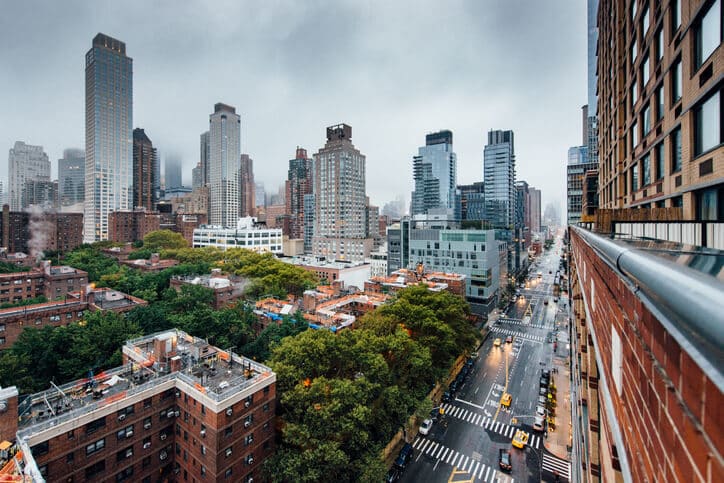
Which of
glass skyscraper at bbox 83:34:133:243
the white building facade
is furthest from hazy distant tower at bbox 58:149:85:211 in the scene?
the white building facade

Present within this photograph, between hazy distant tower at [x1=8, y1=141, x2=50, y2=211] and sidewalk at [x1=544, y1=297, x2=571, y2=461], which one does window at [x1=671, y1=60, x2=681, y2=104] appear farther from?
hazy distant tower at [x1=8, y1=141, x2=50, y2=211]

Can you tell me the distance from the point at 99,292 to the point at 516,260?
345 ft

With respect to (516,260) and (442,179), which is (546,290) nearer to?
(516,260)

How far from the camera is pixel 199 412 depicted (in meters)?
23.9

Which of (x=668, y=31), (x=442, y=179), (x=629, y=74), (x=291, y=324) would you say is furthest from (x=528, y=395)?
(x=442, y=179)

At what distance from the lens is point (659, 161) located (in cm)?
1667

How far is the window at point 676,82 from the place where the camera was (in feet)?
43.5

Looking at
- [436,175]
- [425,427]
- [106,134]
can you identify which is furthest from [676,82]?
[106,134]

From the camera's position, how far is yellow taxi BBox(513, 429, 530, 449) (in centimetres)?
3136

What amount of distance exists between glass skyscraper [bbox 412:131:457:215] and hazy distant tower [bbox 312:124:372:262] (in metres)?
54.5

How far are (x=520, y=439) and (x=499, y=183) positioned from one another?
392 feet

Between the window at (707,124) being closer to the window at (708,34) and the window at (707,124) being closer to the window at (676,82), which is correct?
the window at (708,34)

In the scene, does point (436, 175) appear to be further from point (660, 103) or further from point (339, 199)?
point (660, 103)

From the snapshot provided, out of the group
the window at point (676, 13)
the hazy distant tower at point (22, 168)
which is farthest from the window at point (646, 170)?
the hazy distant tower at point (22, 168)
